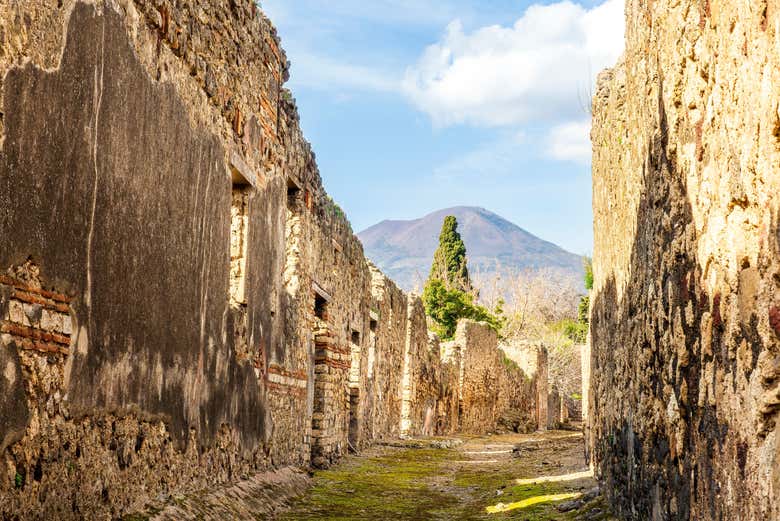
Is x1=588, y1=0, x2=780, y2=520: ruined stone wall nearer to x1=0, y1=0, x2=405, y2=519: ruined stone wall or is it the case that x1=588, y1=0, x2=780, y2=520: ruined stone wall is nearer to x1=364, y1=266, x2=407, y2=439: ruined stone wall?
x1=0, y1=0, x2=405, y2=519: ruined stone wall

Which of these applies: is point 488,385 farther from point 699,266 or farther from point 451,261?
point 699,266

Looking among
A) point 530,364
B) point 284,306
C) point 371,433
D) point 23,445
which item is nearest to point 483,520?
point 284,306

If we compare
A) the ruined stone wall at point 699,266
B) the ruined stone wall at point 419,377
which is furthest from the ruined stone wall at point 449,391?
the ruined stone wall at point 699,266

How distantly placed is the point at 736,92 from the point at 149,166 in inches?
135

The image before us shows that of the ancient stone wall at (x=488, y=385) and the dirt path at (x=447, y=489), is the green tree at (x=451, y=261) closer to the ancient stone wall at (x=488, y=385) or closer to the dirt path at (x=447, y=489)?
the ancient stone wall at (x=488, y=385)

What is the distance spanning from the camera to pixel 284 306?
30.1 feet

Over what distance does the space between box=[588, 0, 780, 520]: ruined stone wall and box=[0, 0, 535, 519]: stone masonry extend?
110 inches

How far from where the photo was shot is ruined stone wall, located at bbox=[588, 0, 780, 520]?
277 centimetres

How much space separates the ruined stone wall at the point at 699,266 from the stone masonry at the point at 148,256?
110 inches

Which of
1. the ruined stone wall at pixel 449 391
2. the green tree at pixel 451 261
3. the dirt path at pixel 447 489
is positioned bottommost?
the dirt path at pixel 447 489

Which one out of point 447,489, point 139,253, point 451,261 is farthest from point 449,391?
point 451,261

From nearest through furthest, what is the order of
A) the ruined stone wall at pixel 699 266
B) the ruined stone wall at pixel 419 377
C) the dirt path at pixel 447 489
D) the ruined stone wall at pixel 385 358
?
1. the ruined stone wall at pixel 699 266
2. the dirt path at pixel 447 489
3. the ruined stone wall at pixel 385 358
4. the ruined stone wall at pixel 419 377

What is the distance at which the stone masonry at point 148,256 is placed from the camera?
3811mm

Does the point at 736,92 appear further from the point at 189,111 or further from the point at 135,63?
the point at 189,111
